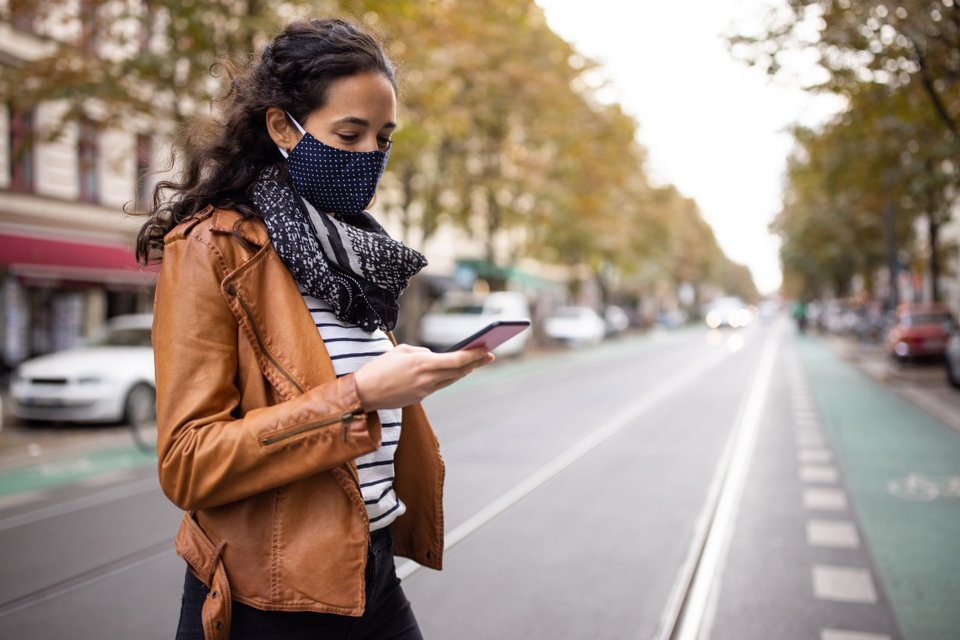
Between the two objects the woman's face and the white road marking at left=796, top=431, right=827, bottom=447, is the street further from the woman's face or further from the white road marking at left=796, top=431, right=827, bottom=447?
the woman's face

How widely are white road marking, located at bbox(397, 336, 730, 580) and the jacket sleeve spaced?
3.44 m

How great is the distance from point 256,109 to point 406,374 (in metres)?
0.68

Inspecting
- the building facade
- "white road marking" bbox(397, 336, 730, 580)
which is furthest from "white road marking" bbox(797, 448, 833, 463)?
the building facade

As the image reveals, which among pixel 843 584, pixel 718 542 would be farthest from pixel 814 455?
pixel 843 584

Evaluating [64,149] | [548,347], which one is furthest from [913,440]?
[548,347]

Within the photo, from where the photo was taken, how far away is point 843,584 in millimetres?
4891

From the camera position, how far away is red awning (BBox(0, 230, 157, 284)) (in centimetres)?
1614

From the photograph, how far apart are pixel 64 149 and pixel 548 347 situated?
2129 cm

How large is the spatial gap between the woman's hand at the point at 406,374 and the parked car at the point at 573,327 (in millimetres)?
36355

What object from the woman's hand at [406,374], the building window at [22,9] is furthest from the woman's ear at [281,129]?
the building window at [22,9]

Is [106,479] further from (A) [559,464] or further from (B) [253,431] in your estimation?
(B) [253,431]

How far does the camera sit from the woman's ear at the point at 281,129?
171 centimetres

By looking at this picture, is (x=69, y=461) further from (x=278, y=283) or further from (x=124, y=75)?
(x=278, y=283)

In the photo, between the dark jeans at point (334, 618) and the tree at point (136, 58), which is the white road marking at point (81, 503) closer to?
the dark jeans at point (334, 618)
